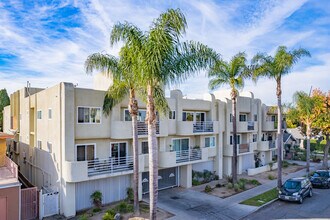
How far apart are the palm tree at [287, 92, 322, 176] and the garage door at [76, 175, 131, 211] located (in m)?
21.0

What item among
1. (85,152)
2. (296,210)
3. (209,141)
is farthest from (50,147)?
(296,210)

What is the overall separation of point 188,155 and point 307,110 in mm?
15851

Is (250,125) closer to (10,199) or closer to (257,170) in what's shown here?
(257,170)

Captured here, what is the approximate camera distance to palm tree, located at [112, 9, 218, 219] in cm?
1275

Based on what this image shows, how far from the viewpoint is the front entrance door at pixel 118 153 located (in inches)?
768

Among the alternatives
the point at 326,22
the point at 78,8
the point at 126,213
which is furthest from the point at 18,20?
the point at 326,22

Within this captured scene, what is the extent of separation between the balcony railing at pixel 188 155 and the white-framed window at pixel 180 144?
1160 mm

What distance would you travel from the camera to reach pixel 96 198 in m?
18.0

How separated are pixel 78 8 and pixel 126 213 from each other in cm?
1329

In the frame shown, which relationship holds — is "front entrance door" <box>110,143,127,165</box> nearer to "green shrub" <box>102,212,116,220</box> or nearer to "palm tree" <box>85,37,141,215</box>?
"palm tree" <box>85,37,141,215</box>

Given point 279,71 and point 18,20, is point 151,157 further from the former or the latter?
point 279,71

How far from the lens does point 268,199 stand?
20312 mm

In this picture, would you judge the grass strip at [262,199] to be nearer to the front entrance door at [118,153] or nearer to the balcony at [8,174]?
the front entrance door at [118,153]

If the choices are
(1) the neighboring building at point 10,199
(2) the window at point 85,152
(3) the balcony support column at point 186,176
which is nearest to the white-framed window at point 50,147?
(2) the window at point 85,152
